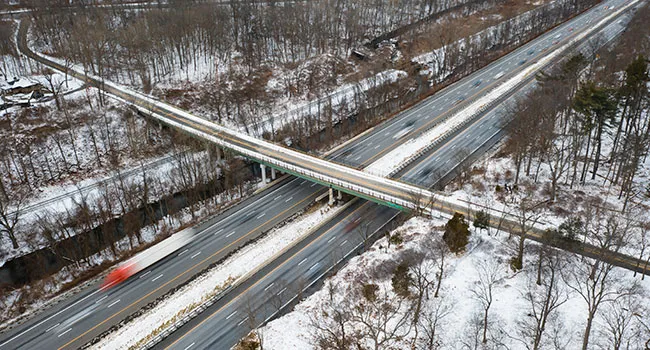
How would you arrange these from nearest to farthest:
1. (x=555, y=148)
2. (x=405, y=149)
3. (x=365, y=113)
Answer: (x=555, y=148), (x=405, y=149), (x=365, y=113)

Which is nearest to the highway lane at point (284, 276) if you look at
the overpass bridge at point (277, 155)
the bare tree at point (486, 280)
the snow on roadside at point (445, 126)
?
the snow on roadside at point (445, 126)

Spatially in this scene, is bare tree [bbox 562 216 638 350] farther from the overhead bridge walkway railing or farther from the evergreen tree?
the overhead bridge walkway railing

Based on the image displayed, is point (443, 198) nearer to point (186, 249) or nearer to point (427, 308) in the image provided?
point (427, 308)

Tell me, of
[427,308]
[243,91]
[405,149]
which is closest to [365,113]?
[405,149]

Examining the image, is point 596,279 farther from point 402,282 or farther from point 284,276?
point 284,276

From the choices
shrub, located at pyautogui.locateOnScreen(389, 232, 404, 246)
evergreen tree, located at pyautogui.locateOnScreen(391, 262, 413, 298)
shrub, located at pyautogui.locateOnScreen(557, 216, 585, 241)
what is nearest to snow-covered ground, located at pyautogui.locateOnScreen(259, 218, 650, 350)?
shrub, located at pyautogui.locateOnScreen(389, 232, 404, 246)

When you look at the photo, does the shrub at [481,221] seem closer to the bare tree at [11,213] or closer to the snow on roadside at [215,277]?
the snow on roadside at [215,277]
